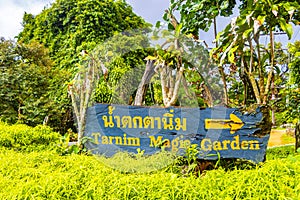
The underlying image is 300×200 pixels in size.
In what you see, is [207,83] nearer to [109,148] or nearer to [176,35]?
[176,35]

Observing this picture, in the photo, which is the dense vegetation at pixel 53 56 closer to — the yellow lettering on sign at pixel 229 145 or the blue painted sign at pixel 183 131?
the blue painted sign at pixel 183 131

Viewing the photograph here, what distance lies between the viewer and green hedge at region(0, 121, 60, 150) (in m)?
3.41

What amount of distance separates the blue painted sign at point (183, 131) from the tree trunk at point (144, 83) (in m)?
0.30

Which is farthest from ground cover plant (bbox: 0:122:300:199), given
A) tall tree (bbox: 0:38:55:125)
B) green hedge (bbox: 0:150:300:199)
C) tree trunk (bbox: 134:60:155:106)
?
tall tree (bbox: 0:38:55:125)

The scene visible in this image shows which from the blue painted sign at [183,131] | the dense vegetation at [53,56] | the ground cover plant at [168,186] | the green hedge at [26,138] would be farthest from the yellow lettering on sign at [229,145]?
the green hedge at [26,138]

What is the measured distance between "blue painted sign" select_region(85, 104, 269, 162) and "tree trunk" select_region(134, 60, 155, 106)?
0.30m

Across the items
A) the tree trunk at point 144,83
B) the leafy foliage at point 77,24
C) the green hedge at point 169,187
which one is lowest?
the green hedge at point 169,187

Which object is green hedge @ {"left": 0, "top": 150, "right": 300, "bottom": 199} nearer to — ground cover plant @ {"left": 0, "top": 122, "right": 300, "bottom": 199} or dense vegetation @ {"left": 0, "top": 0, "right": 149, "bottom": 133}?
ground cover plant @ {"left": 0, "top": 122, "right": 300, "bottom": 199}

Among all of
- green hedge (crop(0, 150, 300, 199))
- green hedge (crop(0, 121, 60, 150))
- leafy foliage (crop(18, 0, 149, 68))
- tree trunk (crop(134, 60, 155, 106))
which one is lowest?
green hedge (crop(0, 150, 300, 199))

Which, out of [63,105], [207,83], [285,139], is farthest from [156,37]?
[285,139]

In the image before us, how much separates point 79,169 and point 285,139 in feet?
14.0

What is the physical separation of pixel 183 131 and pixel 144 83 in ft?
2.04

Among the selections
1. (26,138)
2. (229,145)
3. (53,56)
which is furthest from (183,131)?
(53,56)

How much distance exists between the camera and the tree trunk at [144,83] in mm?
2860
